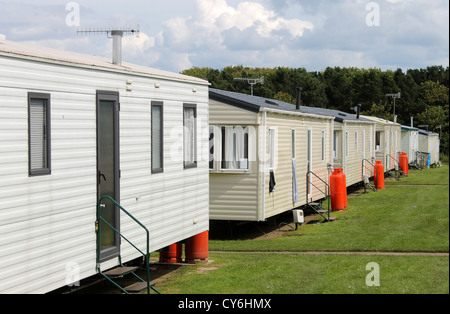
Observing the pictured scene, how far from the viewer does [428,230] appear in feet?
49.4

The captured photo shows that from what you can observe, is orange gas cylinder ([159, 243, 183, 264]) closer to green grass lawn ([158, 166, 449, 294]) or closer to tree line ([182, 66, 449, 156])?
green grass lawn ([158, 166, 449, 294])

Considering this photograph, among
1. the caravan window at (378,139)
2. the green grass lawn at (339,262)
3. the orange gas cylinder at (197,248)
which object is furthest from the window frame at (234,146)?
the caravan window at (378,139)

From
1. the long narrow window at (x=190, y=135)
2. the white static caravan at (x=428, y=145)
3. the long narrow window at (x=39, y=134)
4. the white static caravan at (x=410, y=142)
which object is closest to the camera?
the long narrow window at (x=39, y=134)

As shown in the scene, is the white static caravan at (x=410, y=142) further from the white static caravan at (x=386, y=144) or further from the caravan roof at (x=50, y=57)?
the caravan roof at (x=50, y=57)

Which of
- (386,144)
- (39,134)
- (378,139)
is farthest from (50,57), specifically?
(386,144)

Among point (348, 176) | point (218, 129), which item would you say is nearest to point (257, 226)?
point (218, 129)

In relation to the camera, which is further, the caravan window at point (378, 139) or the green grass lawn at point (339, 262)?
the caravan window at point (378, 139)

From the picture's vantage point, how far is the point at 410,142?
41.8 metres

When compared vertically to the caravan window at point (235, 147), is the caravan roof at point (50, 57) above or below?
above

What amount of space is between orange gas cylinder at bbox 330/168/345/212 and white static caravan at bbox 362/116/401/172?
1100 cm

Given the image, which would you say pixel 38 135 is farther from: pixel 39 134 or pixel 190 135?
pixel 190 135

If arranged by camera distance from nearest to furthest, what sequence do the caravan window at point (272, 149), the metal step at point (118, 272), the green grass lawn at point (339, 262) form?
the metal step at point (118, 272) → the green grass lawn at point (339, 262) → the caravan window at point (272, 149)

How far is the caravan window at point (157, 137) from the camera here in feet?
34.0

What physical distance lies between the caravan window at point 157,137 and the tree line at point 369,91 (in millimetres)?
44709
